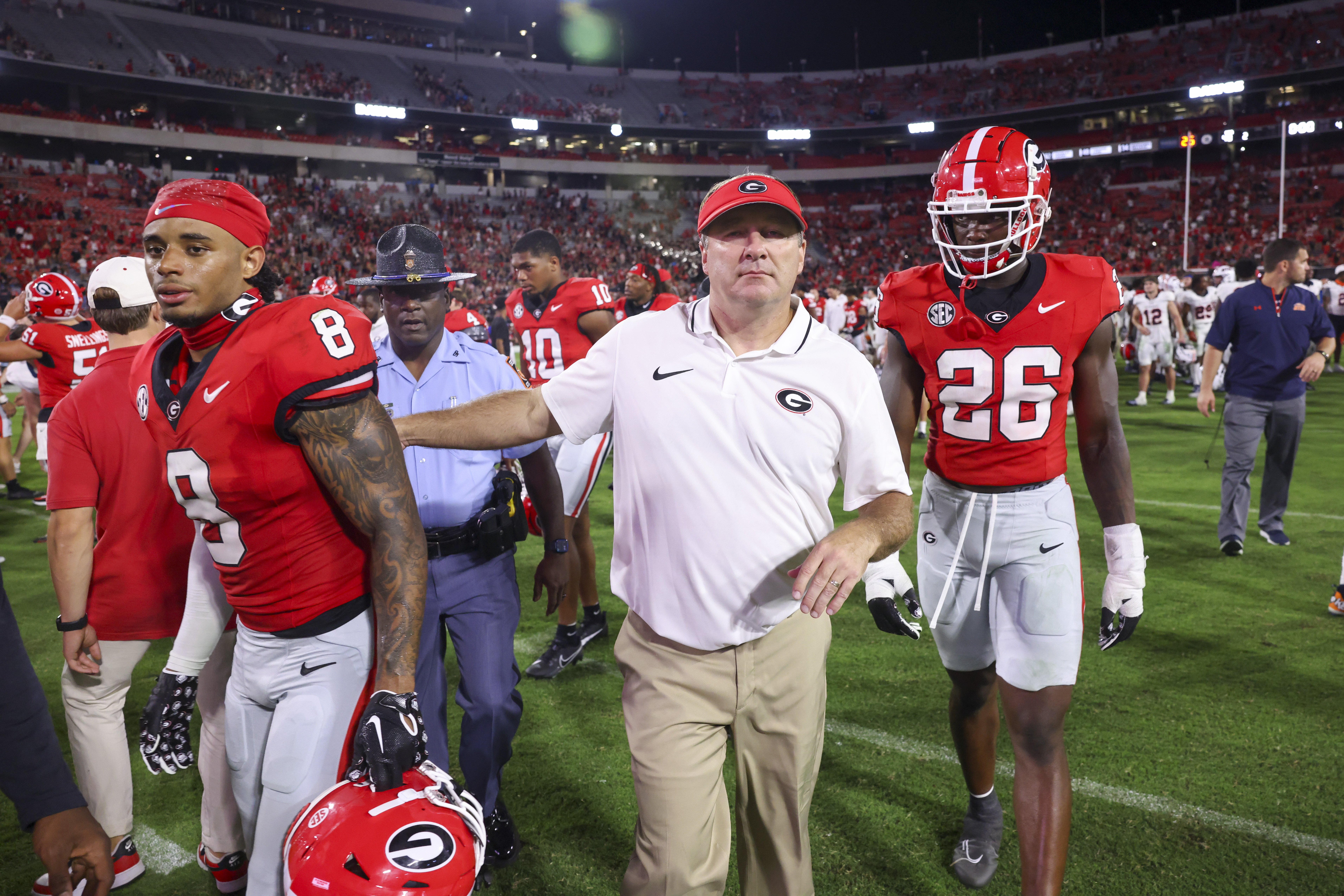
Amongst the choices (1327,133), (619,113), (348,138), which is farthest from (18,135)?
(1327,133)

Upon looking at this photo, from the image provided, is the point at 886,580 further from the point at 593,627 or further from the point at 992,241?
the point at 593,627

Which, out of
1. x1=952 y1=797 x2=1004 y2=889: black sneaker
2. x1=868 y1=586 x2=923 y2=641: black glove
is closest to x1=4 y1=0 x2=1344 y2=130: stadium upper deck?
x1=868 y1=586 x2=923 y2=641: black glove

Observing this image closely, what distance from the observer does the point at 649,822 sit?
2.34 m

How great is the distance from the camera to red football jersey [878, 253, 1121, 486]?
117 inches

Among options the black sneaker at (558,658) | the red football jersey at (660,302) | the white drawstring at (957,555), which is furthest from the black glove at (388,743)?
the red football jersey at (660,302)

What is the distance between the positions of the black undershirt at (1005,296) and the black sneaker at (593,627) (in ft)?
11.2

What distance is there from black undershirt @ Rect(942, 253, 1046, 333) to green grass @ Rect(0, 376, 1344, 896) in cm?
202

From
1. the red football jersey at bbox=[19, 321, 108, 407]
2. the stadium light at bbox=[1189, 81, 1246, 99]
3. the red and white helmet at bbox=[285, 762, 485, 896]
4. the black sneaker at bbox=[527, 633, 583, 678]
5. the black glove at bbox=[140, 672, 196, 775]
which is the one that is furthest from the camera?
the stadium light at bbox=[1189, 81, 1246, 99]

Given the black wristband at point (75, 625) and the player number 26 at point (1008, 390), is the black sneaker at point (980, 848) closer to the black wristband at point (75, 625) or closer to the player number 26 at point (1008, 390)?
the player number 26 at point (1008, 390)

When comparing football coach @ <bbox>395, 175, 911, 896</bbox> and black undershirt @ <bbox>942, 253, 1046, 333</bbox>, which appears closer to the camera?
football coach @ <bbox>395, 175, 911, 896</bbox>

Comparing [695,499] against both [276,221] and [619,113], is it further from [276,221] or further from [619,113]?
[619,113]

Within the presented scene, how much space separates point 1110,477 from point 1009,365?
1.87ft

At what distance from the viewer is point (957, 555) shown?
10.2ft

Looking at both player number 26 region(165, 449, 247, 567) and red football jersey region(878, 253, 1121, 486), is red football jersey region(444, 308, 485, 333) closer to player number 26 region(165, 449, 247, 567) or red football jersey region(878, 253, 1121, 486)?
red football jersey region(878, 253, 1121, 486)
